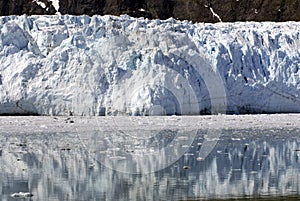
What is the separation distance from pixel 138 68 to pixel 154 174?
323 inches

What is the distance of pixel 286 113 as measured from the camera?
52.0 feet

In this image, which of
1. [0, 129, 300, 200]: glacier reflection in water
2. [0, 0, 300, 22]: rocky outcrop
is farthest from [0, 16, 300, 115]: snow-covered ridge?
[0, 0, 300, 22]: rocky outcrop

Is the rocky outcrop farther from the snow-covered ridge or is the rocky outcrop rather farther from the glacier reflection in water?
the glacier reflection in water

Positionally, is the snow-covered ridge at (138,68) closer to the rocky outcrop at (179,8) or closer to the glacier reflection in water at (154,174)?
the glacier reflection in water at (154,174)

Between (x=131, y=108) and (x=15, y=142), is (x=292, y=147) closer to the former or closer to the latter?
(x=15, y=142)

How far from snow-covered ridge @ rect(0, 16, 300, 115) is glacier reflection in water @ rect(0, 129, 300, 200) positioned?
4.92 m

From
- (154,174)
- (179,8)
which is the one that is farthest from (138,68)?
(179,8)

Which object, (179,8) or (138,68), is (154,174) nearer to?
(138,68)

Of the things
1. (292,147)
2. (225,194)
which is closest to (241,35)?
(292,147)

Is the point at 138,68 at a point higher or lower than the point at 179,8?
lower

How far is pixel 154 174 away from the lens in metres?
6.30

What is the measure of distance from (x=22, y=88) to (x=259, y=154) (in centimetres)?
777

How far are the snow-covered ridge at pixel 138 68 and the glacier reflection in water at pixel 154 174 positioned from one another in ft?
16.1

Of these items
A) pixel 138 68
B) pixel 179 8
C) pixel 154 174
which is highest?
pixel 179 8
